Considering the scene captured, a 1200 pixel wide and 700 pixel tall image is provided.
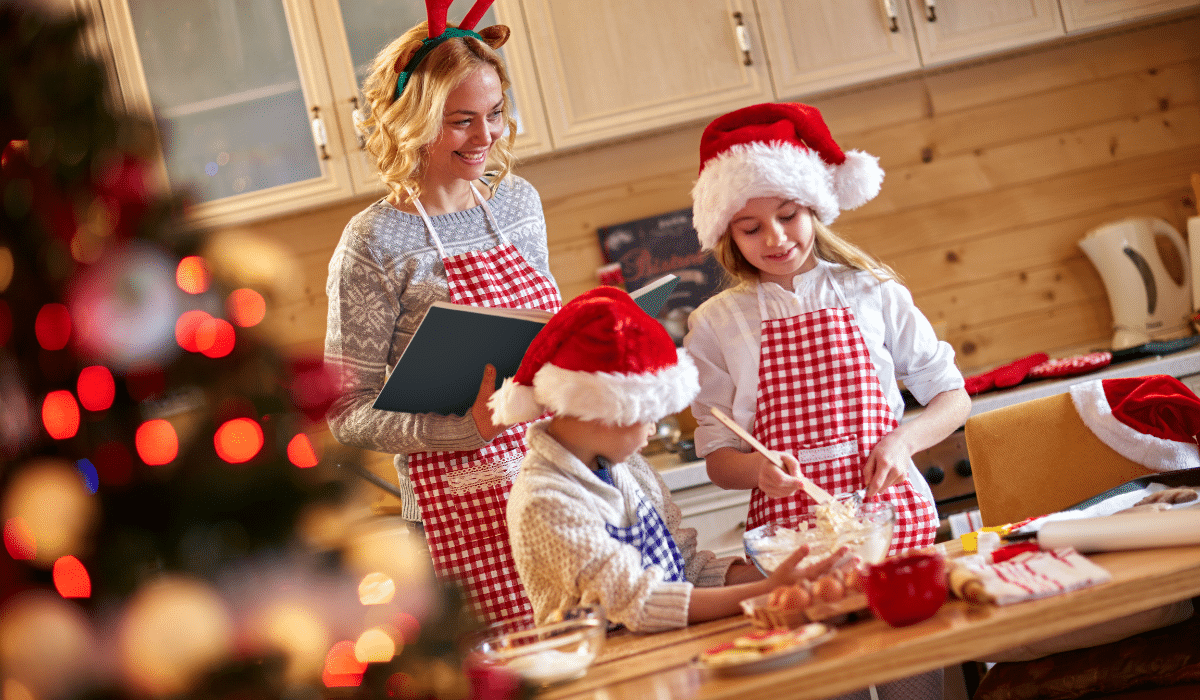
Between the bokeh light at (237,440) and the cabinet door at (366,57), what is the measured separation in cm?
184

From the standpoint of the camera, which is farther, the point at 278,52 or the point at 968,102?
the point at 968,102

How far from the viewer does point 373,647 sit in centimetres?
58

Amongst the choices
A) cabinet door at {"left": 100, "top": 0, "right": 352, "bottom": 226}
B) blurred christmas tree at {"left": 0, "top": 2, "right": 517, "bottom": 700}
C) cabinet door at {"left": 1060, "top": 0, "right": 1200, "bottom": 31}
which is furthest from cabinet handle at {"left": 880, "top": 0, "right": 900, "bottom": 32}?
blurred christmas tree at {"left": 0, "top": 2, "right": 517, "bottom": 700}

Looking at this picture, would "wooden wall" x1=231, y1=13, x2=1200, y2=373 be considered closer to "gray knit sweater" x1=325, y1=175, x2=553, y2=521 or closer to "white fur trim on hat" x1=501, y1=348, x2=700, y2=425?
"gray knit sweater" x1=325, y1=175, x2=553, y2=521

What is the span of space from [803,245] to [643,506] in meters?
0.47

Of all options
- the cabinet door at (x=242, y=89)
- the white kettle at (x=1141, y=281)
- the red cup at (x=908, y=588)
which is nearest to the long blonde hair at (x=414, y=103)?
the cabinet door at (x=242, y=89)

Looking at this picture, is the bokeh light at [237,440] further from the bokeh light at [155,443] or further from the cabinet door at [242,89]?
the cabinet door at [242,89]

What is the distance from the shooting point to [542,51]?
2.33m

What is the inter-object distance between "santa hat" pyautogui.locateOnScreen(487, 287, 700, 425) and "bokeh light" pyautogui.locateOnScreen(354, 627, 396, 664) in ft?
1.62

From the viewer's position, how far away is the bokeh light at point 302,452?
55 centimetres

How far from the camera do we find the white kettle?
2516 millimetres

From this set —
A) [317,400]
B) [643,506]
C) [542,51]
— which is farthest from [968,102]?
[317,400]

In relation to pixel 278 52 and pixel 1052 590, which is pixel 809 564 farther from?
pixel 278 52

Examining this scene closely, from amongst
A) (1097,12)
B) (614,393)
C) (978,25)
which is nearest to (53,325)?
(614,393)
